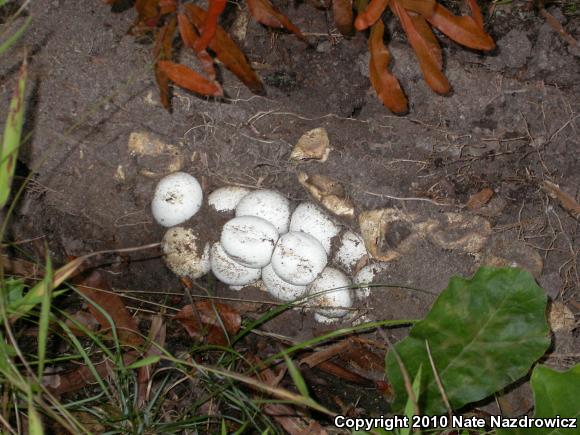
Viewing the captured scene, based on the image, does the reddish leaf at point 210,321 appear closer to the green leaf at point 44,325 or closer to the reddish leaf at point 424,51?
the green leaf at point 44,325

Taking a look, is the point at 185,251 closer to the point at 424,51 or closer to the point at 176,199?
the point at 176,199

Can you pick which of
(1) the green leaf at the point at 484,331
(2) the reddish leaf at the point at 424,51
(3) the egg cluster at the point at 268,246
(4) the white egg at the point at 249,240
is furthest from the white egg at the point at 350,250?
(2) the reddish leaf at the point at 424,51

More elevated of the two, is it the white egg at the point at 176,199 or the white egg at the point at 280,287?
the white egg at the point at 176,199

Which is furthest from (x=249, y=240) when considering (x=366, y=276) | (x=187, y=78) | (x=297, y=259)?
(x=187, y=78)

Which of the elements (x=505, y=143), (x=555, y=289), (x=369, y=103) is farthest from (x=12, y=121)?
(x=555, y=289)

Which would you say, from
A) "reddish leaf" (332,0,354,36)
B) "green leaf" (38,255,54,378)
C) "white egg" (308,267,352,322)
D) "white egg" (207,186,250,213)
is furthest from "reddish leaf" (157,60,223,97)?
"white egg" (308,267,352,322)

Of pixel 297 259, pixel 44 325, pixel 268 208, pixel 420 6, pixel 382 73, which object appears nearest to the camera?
pixel 44 325

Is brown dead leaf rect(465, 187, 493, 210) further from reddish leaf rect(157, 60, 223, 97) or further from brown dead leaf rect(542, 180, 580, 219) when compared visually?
reddish leaf rect(157, 60, 223, 97)
